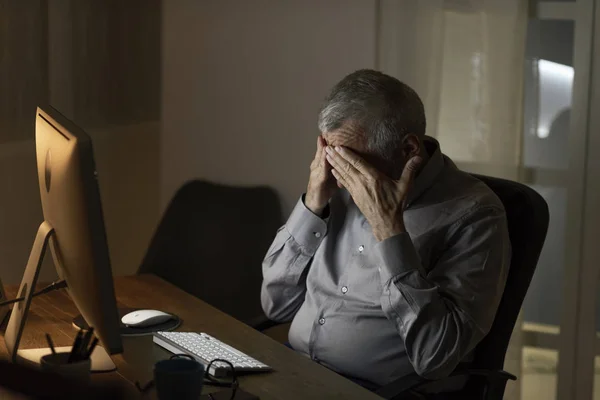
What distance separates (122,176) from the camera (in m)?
3.55

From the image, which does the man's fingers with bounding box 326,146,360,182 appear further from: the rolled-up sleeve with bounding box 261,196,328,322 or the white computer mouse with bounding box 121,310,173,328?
the white computer mouse with bounding box 121,310,173,328

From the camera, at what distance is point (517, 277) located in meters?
1.89

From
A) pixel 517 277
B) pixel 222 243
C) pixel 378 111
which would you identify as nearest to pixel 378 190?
pixel 378 111

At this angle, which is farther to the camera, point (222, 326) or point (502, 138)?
point (502, 138)

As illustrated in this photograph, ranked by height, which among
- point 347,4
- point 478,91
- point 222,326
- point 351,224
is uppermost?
point 347,4

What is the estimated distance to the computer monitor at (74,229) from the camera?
1.27m

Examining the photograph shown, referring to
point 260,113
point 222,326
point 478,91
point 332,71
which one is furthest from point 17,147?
point 478,91

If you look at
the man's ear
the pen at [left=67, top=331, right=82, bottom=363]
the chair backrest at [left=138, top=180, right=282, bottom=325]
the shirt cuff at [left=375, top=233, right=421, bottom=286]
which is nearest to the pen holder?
the pen at [left=67, top=331, right=82, bottom=363]

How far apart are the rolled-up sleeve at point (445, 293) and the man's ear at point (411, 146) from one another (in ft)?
0.72

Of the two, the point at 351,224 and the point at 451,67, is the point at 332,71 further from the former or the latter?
the point at 351,224

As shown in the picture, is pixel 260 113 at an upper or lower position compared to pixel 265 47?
lower

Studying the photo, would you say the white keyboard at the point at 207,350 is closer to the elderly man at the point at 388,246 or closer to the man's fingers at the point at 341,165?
the elderly man at the point at 388,246

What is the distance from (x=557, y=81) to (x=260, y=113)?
1.17m

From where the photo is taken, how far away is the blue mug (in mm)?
1286
